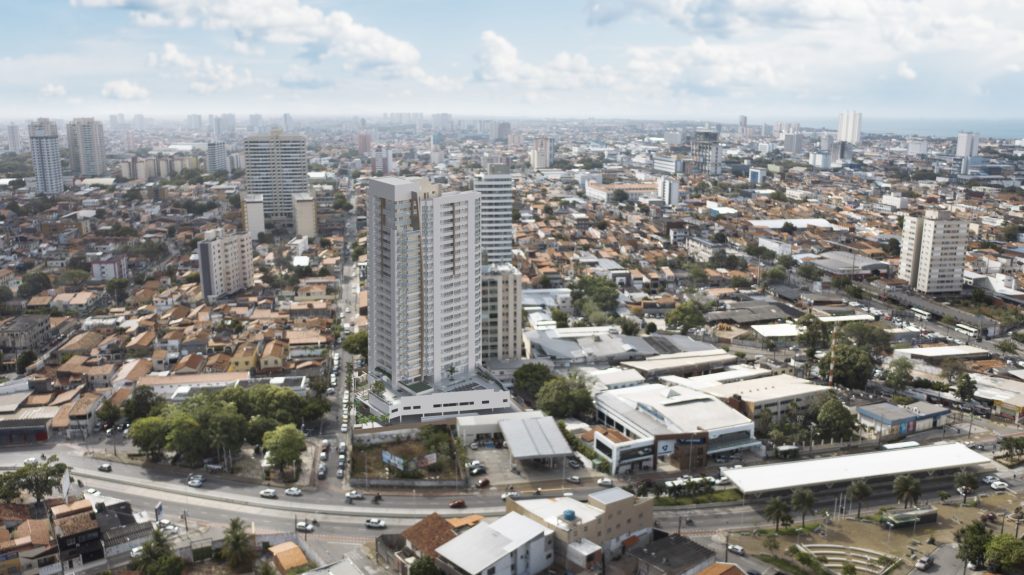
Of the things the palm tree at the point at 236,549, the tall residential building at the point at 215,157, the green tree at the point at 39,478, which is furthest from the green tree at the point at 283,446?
the tall residential building at the point at 215,157

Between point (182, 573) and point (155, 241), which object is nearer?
point (182, 573)

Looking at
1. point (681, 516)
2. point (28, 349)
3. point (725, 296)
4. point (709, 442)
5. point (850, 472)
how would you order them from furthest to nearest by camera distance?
point (725, 296) < point (28, 349) < point (709, 442) < point (850, 472) < point (681, 516)

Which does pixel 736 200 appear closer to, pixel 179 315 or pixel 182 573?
pixel 179 315

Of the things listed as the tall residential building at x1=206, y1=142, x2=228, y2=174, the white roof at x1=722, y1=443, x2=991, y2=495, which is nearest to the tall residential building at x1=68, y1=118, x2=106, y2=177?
the tall residential building at x1=206, y1=142, x2=228, y2=174

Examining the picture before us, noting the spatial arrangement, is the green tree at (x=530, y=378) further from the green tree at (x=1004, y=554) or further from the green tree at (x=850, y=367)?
the green tree at (x=1004, y=554)

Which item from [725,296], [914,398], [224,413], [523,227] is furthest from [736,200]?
[224,413]

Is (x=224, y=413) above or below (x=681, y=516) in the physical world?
above

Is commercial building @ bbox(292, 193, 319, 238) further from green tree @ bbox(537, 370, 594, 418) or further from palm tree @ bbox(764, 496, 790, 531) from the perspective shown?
palm tree @ bbox(764, 496, 790, 531)
